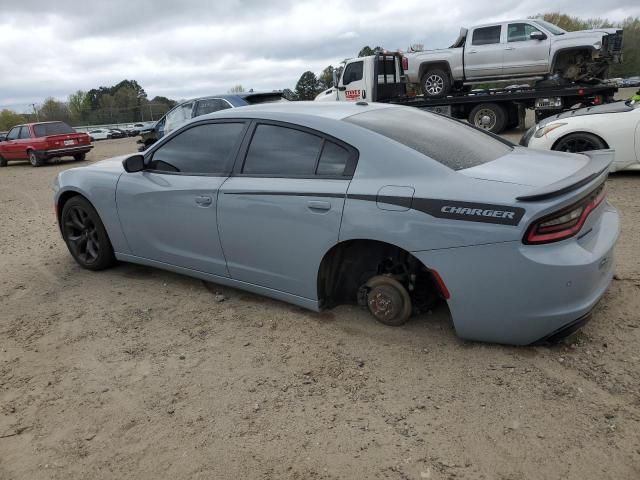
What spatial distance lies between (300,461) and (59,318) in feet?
8.75

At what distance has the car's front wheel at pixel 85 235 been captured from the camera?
4.88m

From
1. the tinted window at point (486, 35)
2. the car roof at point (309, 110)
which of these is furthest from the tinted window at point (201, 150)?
the tinted window at point (486, 35)

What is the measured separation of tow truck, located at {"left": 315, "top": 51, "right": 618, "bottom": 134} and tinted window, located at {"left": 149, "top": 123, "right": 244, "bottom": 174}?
10.7m

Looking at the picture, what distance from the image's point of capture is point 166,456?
2.46m

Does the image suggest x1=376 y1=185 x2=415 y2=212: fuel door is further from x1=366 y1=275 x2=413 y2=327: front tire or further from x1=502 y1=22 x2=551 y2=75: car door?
x1=502 y1=22 x2=551 y2=75: car door

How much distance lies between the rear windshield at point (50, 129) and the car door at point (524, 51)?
1429 cm

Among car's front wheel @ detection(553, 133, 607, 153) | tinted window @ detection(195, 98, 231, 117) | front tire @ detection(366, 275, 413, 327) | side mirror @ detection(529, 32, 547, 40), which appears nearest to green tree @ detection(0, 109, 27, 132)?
tinted window @ detection(195, 98, 231, 117)

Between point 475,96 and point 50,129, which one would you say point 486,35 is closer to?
point 475,96

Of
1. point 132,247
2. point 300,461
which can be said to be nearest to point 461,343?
point 300,461

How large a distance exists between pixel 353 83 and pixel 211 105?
5429 millimetres

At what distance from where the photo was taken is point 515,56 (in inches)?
571

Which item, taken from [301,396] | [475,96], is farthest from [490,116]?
[301,396]

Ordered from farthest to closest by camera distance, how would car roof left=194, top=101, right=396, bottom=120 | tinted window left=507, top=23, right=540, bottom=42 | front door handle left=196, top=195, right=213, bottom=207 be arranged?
tinted window left=507, top=23, right=540, bottom=42 → front door handle left=196, top=195, right=213, bottom=207 → car roof left=194, top=101, right=396, bottom=120

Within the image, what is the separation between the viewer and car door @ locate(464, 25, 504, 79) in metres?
A: 14.7
